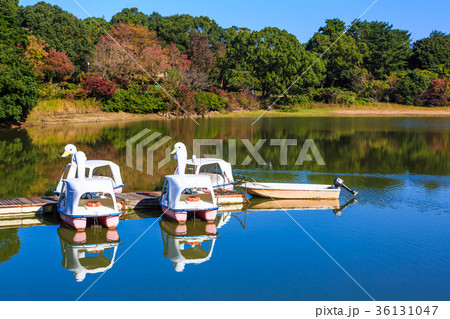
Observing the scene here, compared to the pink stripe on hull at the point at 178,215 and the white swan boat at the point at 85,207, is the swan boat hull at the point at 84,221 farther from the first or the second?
the pink stripe on hull at the point at 178,215

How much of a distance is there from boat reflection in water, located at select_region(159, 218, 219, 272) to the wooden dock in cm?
180

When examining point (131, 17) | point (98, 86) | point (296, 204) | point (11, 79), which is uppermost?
point (131, 17)

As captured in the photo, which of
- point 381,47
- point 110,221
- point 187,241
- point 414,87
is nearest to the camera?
point 187,241

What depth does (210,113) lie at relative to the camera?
70.1m

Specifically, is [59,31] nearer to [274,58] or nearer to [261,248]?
[274,58]

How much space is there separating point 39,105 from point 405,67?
66.4 metres

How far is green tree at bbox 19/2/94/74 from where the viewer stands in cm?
Answer: 6412

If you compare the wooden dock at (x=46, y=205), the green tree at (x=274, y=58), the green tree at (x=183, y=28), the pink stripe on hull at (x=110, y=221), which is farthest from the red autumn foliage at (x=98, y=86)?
the pink stripe on hull at (x=110, y=221)

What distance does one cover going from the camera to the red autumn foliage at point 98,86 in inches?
2376

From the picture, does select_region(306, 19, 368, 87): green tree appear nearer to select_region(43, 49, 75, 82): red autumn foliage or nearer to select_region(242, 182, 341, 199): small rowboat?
select_region(43, 49, 75, 82): red autumn foliage

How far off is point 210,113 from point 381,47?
3803cm

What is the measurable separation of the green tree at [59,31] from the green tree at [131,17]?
24.7 m

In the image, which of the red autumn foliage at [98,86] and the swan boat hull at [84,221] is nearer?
the swan boat hull at [84,221]

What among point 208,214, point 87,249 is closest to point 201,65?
point 208,214
